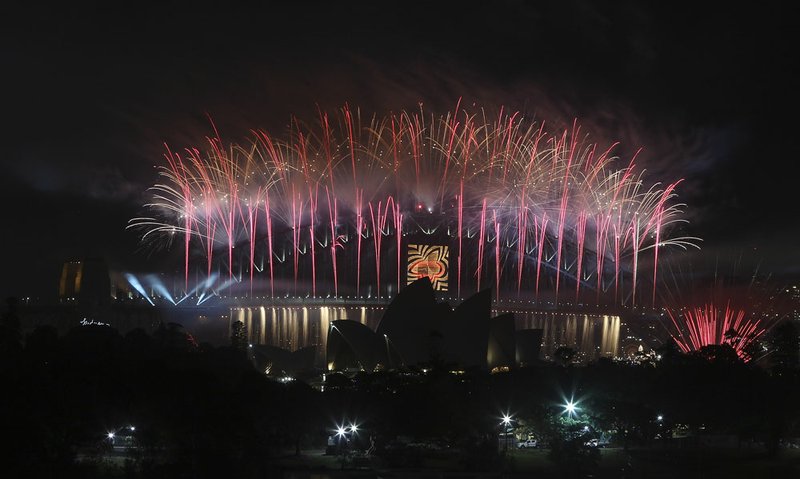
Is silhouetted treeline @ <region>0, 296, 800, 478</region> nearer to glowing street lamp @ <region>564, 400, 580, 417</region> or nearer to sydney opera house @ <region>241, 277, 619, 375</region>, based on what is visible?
glowing street lamp @ <region>564, 400, 580, 417</region>

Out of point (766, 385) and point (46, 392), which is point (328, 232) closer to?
point (766, 385)

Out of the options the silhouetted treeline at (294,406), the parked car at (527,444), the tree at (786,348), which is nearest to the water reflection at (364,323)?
the tree at (786,348)

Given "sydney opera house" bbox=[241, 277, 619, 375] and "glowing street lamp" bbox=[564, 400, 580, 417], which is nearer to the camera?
"glowing street lamp" bbox=[564, 400, 580, 417]

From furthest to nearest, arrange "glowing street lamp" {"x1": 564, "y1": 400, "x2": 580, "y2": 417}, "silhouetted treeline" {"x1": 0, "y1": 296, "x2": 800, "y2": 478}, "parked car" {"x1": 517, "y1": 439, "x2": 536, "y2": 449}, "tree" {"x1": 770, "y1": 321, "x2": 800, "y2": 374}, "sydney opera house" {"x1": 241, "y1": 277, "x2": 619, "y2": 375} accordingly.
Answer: "sydney opera house" {"x1": 241, "y1": 277, "x2": 619, "y2": 375}, "tree" {"x1": 770, "y1": 321, "x2": 800, "y2": 374}, "glowing street lamp" {"x1": 564, "y1": 400, "x2": 580, "y2": 417}, "parked car" {"x1": 517, "y1": 439, "x2": 536, "y2": 449}, "silhouetted treeline" {"x1": 0, "y1": 296, "x2": 800, "y2": 478}

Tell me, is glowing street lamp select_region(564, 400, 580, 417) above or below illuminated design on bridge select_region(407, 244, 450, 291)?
below

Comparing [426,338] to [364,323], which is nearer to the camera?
[426,338]

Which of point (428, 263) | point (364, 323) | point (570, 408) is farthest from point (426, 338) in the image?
point (428, 263)

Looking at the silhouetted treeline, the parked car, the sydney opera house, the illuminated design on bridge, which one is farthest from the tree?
the illuminated design on bridge

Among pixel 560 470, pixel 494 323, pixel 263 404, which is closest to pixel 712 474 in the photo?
pixel 560 470

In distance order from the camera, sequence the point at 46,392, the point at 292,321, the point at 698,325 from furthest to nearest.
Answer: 1. the point at 292,321
2. the point at 698,325
3. the point at 46,392

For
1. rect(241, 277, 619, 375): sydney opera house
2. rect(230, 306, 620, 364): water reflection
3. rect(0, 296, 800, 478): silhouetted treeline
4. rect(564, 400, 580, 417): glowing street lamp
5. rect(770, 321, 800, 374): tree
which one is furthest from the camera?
rect(230, 306, 620, 364): water reflection

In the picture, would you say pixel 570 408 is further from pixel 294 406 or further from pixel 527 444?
pixel 294 406
